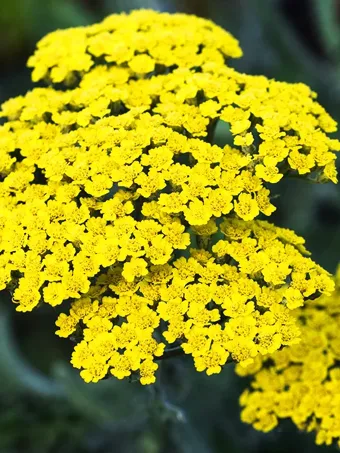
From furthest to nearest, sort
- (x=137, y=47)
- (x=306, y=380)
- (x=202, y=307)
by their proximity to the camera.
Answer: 1. (x=137, y=47)
2. (x=306, y=380)
3. (x=202, y=307)

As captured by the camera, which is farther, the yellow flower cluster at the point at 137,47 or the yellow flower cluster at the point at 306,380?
the yellow flower cluster at the point at 137,47

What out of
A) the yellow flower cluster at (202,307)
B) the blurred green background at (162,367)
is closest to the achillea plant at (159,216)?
the yellow flower cluster at (202,307)

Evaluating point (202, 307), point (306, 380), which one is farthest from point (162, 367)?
point (202, 307)

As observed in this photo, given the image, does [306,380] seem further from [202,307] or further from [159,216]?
[159,216]

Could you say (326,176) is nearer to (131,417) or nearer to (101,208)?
(101,208)

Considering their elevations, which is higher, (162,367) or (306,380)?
(162,367)

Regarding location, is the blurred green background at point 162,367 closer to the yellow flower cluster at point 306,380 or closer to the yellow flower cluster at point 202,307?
the yellow flower cluster at point 306,380
